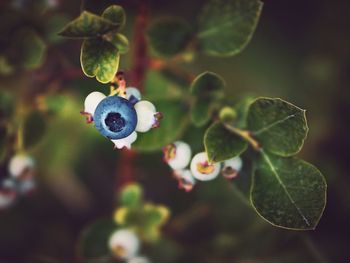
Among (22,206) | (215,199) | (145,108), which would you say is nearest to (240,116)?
(145,108)

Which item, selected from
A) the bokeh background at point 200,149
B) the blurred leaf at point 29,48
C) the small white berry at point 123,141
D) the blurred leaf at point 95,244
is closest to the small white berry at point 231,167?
the bokeh background at point 200,149

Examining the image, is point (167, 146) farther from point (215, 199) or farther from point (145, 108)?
point (215, 199)

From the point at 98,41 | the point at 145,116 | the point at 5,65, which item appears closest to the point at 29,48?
the point at 5,65

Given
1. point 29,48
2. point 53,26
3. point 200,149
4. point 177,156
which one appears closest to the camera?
point 177,156

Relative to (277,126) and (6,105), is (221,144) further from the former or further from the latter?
(6,105)

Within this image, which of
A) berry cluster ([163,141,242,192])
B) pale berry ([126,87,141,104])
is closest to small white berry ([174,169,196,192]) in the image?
berry cluster ([163,141,242,192])

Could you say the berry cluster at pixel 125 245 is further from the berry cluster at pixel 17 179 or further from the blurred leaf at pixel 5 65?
the blurred leaf at pixel 5 65
